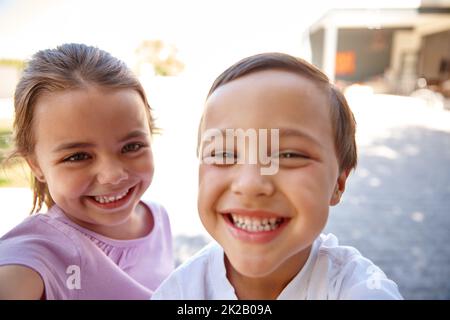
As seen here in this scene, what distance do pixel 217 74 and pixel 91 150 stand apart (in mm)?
276

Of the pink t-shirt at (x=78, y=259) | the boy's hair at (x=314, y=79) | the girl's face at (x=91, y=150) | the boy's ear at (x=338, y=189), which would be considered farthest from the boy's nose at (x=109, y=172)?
the boy's ear at (x=338, y=189)

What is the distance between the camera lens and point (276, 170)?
594 mm

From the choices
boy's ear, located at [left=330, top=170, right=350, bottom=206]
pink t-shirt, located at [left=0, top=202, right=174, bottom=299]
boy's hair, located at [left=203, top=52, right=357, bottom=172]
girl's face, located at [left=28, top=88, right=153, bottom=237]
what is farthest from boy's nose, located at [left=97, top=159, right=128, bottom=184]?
boy's ear, located at [left=330, top=170, right=350, bottom=206]

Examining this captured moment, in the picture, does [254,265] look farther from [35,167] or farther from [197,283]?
[35,167]

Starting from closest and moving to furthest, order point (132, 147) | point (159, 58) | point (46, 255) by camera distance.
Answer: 1. point (46, 255)
2. point (132, 147)
3. point (159, 58)

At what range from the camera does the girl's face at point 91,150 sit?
72 centimetres

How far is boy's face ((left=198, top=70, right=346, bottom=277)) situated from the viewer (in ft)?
1.92

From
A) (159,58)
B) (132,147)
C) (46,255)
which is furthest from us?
(159,58)

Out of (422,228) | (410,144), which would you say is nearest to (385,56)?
(410,144)

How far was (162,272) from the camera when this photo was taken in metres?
0.90

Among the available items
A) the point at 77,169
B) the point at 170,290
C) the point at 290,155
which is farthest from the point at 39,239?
the point at 290,155

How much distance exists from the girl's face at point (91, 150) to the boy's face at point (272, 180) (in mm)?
213

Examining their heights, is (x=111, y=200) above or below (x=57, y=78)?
below

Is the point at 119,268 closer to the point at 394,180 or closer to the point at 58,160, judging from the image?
the point at 58,160
